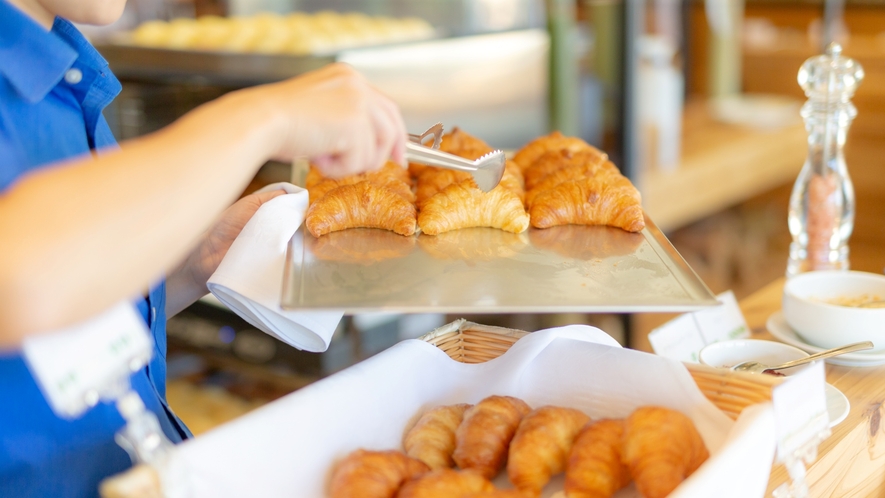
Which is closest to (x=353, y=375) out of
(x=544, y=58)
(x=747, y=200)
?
(x=544, y=58)

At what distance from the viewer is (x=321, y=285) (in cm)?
83

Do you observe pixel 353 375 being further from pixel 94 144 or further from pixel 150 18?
pixel 150 18

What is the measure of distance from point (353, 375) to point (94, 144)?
0.47 m

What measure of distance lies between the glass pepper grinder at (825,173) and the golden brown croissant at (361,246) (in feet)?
2.69

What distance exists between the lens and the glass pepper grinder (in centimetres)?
138

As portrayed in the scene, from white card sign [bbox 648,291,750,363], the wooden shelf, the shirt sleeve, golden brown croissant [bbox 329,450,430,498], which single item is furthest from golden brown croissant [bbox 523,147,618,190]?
the wooden shelf

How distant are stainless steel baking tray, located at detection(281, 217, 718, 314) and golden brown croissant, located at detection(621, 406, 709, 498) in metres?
0.10

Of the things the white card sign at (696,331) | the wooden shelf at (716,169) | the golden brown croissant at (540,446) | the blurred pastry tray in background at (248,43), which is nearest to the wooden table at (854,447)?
the white card sign at (696,331)

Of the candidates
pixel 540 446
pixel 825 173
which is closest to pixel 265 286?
pixel 540 446

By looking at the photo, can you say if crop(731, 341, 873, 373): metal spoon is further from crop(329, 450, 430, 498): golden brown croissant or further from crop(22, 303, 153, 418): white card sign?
crop(22, 303, 153, 418): white card sign

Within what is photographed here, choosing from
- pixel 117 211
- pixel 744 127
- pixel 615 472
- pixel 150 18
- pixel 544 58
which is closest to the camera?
pixel 117 211

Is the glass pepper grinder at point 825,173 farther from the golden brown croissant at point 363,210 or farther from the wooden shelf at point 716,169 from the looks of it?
the wooden shelf at point 716,169

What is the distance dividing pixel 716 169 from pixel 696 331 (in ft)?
8.49

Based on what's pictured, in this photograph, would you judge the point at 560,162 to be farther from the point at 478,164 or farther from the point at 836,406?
the point at 836,406
